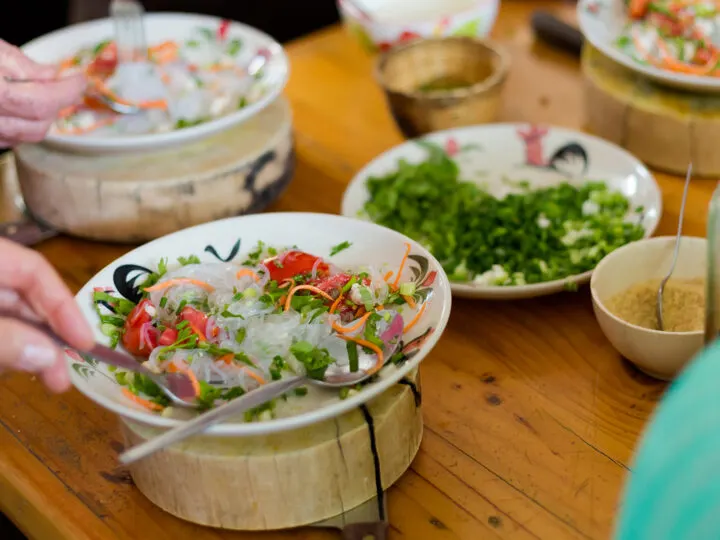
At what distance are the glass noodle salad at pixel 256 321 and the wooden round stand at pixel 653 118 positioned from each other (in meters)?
0.60

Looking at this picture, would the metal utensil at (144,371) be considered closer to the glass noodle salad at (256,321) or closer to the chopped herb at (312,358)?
the glass noodle salad at (256,321)

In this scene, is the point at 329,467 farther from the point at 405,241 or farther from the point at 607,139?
the point at 607,139

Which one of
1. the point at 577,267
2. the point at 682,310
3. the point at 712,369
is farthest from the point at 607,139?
the point at 712,369

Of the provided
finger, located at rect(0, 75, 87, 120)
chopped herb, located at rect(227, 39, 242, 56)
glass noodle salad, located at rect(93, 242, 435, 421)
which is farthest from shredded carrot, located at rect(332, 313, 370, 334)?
chopped herb, located at rect(227, 39, 242, 56)

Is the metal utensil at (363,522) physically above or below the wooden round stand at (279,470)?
below

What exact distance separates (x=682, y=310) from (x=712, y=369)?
22.0 inches

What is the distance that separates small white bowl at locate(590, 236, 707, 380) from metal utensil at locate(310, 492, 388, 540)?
13.4 inches

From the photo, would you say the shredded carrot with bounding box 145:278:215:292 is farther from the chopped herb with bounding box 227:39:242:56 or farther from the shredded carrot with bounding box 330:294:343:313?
the chopped herb with bounding box 227:39:242:56

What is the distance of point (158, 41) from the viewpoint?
68.4 inches

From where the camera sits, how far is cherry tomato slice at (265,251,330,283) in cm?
109

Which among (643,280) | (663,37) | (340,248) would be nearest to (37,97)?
(340,248)

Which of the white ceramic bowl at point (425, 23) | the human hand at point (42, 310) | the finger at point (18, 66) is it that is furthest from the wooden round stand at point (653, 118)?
the human hand at point (42, 310)

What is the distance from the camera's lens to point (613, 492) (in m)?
0.96

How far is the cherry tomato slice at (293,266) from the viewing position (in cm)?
109
